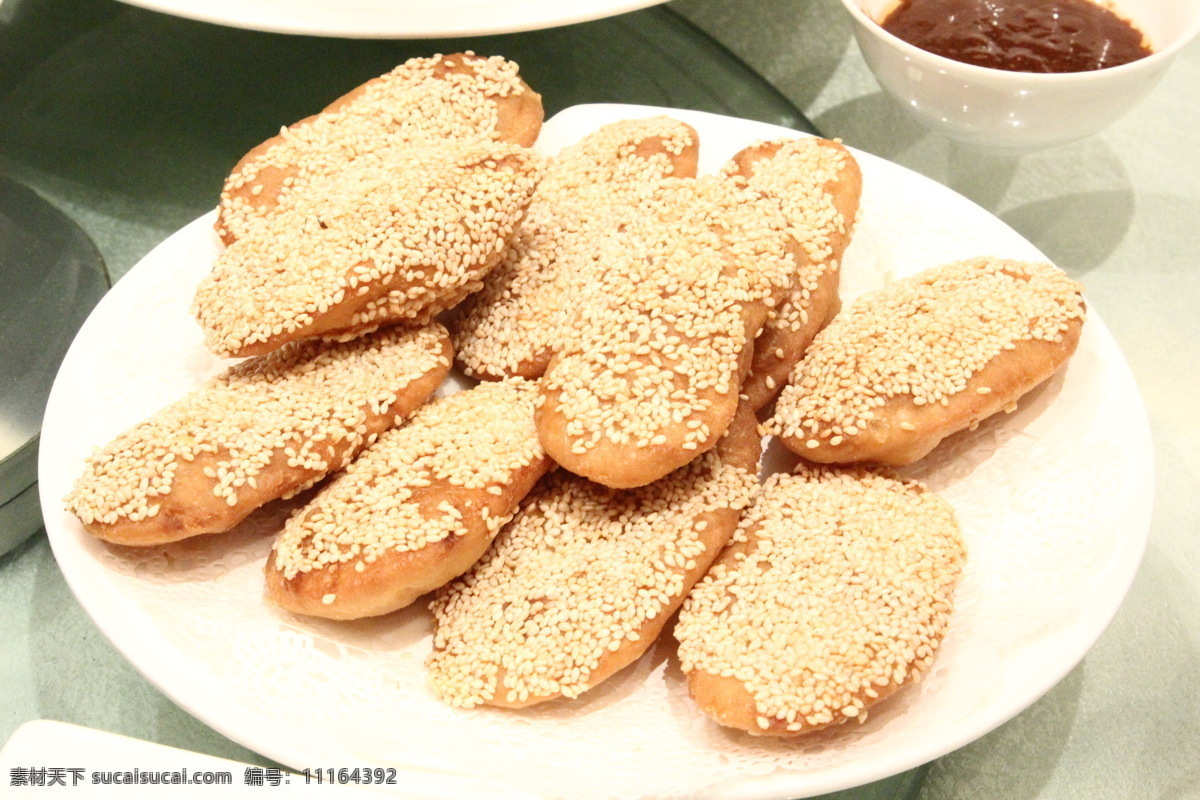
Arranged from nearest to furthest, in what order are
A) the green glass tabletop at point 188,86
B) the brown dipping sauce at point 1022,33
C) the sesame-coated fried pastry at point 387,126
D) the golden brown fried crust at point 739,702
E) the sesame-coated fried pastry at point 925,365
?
the golden brown fried crust at point 739,702, the sesame-coated fried pastry at point 925,365, the sesame-coated fried pastry at point 387,126, the brown dipping sauce at point 1022,33, the green glass tabletop at point 188,86

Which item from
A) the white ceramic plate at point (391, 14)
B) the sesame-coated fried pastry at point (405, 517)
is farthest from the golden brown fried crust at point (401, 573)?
the white ceramic plate at point (391, 14)

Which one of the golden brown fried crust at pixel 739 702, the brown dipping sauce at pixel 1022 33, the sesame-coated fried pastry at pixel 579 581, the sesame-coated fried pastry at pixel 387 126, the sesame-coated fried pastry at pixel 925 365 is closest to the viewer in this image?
the golden brown fried crust at pixel 739 702

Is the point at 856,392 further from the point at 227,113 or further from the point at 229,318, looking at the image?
the point at 227,113

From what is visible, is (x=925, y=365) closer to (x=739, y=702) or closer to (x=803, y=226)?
(x=803, y=226)

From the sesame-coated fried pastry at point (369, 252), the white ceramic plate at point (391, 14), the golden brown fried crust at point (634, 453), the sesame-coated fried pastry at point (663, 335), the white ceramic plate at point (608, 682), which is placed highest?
the white ceramic plate at point (391, 14)

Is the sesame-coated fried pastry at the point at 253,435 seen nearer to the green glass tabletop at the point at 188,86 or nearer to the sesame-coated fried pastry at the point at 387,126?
the sesame-coated fried pastry at the point at 387,126

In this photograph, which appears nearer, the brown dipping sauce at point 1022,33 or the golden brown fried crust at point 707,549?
the golden brown fried crust at point 707,549

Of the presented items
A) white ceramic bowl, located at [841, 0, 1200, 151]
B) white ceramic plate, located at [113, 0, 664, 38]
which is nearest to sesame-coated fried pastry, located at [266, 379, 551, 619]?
white ceramic plate, located at [113, 0, 664, 38]
